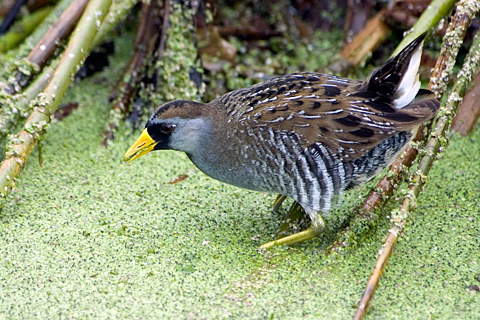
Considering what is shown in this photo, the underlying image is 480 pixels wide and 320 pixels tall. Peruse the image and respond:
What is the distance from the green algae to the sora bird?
255 mm

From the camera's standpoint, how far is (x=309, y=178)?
88.1 inches

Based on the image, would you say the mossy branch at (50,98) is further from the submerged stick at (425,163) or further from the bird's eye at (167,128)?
the submerged stick at (425,163)

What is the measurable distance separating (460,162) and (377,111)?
0.88 meters

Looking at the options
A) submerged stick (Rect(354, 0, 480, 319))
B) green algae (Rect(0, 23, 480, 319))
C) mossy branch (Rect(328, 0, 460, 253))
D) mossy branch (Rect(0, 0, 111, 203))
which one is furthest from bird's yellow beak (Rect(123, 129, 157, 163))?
submerged stick (Rect(354, 0, 480, 319))

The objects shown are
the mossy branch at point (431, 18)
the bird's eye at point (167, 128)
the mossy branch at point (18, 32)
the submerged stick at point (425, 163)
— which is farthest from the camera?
the mossy branch at point (18, 32)

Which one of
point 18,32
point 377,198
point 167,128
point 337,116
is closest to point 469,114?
point 377,198

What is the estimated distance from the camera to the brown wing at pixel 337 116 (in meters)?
2.21

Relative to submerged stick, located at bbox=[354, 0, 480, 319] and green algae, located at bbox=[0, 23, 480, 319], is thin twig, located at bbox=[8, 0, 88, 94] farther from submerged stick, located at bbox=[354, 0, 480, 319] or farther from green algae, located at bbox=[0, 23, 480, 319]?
submerged stick, located at bbox=[354, 0, 480, 319]

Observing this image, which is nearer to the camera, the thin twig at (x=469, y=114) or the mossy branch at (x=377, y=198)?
A: the mossy branch at (x=377, y=198)

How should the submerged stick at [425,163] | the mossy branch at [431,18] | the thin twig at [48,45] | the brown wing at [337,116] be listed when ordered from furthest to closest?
the thin twig at [48,45], the mossy branch at [431,18], the brown wing at [337,116], the submerged stick at [425,163]

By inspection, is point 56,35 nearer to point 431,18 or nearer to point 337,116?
point 337,116

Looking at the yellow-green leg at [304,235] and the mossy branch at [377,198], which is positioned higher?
the mossy branch at [377,198]

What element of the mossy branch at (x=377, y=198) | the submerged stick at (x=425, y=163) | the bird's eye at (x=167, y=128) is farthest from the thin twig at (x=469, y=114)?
the bird's eye at (x=167, y=128)

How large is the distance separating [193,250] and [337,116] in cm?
83
